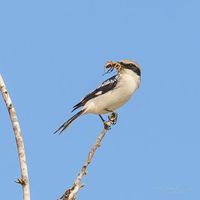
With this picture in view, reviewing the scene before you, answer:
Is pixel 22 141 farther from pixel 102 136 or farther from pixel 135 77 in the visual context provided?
pixel 135 77

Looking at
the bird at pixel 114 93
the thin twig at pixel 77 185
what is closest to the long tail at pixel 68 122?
the bird at pixel 114 93

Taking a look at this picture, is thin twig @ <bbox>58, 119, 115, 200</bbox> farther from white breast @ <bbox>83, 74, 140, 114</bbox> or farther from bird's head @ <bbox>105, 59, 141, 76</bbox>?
bird's head @ <bbox>105, 59, 141, 76</bbox>

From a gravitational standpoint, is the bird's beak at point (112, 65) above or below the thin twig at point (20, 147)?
above

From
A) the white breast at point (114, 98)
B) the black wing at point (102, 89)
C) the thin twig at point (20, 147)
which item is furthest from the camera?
the black wing at point (102, 89)

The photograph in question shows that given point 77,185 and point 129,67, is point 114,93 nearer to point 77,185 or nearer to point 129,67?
point 129,67

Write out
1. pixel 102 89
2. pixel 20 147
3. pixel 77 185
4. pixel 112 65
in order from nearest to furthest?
pixel 20 147, pixel 77 185, pixel 112 65, pixel 102 89

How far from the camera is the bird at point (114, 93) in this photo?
1014 cm

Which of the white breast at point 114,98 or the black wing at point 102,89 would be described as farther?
the black wing at point 102,89

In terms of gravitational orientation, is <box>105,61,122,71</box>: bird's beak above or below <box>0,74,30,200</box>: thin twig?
above

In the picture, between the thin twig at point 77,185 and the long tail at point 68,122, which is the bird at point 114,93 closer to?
the long tail at point 68,122

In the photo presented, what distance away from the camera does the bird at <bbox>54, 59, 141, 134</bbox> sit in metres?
10.1

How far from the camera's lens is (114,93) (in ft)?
33.5

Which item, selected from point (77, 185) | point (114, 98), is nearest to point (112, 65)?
point (114, 98)

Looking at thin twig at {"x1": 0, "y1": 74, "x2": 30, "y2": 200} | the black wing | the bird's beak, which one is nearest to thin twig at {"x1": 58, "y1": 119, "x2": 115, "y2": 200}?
thin twig at {"x1": 0, "y1": 74, "x2": 30, "y2": 200}
